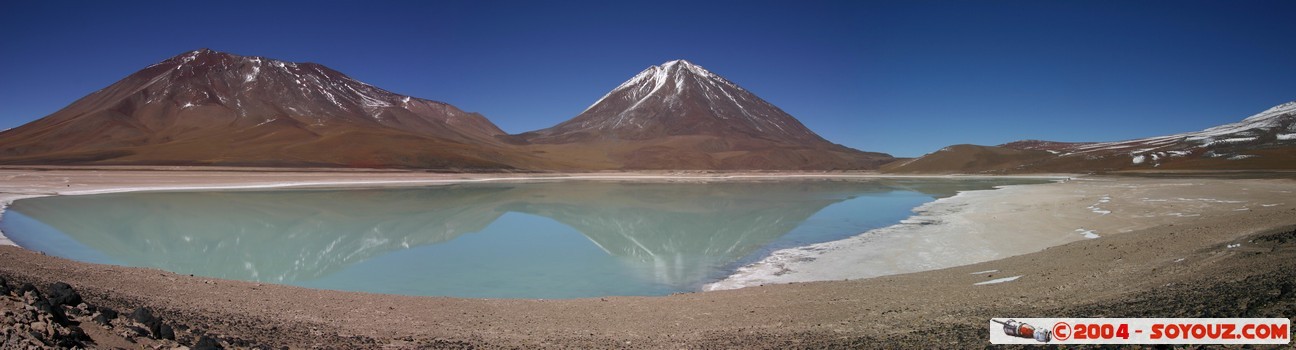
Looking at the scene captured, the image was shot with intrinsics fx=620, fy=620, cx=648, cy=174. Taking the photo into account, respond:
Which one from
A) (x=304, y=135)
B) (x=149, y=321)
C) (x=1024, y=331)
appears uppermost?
(x=304, y=135)

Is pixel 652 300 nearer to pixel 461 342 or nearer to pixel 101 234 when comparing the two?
pixel 461 342

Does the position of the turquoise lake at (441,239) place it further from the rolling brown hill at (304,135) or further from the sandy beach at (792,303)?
the rolling brown hill at (304,135)

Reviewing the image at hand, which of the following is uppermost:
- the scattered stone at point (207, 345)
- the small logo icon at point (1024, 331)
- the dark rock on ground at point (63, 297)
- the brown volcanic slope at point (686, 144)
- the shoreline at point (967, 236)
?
the brown volcanic slope at point (686, 144)

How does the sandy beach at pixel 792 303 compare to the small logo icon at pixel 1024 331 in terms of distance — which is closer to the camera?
the small logo icon at pixel 1024 331

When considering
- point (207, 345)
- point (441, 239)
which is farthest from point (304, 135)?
point (207, 345)

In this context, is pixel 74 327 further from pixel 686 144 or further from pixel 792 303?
pixel 686 144

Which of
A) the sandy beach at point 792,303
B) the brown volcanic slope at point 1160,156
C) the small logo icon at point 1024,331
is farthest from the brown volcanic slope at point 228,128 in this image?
the small logo icon at point 1024,331

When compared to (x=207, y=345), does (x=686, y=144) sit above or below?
above
